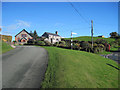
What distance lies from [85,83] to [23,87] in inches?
167

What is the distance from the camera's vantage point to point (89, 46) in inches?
1097

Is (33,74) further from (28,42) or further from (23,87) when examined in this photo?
(28,42)

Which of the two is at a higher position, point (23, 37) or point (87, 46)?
point (23, 37)

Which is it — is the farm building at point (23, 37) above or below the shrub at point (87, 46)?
above

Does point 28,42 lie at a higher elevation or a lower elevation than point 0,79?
higher

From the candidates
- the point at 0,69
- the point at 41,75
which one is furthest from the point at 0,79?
the point at 41,75

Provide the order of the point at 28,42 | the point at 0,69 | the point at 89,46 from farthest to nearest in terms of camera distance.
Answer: the point at 28,42
the point at 89,46
the point at 0,69

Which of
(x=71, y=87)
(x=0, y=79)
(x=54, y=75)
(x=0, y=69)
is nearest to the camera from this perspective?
(x=71, y=87)

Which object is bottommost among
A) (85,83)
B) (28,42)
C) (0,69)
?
(85,83)

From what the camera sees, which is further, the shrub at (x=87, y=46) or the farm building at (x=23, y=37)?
the farm building at (x=23, y=37)

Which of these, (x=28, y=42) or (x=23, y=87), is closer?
(x=23, y=87)

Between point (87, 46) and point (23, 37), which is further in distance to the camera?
point (23, 37)

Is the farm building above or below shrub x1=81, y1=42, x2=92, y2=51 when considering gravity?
above

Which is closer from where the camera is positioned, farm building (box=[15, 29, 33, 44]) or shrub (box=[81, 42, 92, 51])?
shrub (box=[81, 42, 92, 51])
